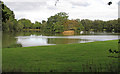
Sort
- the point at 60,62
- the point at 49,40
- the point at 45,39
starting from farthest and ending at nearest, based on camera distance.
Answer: the point at 45,39, the point at 49,40, the point at 60,62

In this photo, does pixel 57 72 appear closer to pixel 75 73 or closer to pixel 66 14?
pixel 75 73

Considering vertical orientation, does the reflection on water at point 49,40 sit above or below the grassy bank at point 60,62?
above

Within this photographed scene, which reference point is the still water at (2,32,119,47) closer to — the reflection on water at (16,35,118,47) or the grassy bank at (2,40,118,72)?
the reflection on water at (16,35,118,47)

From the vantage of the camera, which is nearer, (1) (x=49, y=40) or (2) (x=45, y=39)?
(1) (x=49, y=40)

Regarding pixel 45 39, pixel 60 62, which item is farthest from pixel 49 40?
pixel 60 62

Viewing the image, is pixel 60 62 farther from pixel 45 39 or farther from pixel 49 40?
pixel 45 39

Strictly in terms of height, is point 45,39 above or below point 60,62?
above

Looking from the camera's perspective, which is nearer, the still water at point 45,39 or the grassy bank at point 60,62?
the grassy bank at point 60,62

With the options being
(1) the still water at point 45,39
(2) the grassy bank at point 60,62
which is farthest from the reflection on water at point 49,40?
(2) the grassy bank at point 60,62

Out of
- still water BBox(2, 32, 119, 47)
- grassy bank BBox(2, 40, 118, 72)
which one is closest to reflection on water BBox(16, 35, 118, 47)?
still water BBox(2, 32, 119, 47)

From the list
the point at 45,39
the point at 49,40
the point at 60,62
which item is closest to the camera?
the point at 60,62

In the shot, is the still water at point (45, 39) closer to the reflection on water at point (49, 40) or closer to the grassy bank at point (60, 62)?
the reflection on water at point (49, 40)

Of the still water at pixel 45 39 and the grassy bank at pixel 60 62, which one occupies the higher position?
the still water at pixel 45 39

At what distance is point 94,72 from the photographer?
3582 millimetres
